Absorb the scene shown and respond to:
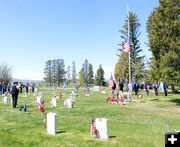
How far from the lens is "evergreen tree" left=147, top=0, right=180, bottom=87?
61.5 ft

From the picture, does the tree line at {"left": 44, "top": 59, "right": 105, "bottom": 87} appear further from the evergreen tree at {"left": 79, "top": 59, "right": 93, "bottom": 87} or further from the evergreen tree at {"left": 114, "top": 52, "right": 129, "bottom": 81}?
the evergreen tree at {"left": 114, "top": 52, "right": 129, "bottom": 81}

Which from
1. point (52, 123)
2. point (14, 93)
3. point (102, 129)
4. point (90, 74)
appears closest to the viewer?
point (102, 129)

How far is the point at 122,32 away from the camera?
53250 millimetres

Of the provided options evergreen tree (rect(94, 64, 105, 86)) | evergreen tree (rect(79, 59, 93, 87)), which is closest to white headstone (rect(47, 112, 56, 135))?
evergreen tree (rect(94, 64, 105, 86))

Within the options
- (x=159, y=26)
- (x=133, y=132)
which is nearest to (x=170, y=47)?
(x=159, y=26)

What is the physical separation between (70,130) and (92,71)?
111453 millimetres

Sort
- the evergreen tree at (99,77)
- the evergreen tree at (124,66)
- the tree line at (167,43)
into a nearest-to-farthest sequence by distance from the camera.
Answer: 1. the tree line at (167,43)
2. the evergreen tree at (124,66)
3. the evergreen tree at (99,77)

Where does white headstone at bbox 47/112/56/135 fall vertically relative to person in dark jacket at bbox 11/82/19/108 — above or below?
below

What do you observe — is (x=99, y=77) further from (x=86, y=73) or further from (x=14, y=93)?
(x=14, y=93)

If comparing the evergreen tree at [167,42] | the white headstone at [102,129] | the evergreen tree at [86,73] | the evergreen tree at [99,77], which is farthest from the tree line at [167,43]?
the evergreen tree at [86,73]

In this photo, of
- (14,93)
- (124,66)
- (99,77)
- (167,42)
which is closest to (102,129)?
(14,93)

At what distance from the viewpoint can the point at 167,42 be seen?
19750 millimetres

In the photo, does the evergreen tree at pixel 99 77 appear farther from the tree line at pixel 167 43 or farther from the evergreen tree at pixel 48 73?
the tree line at pixel 167 43

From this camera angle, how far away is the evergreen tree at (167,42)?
18.7m
